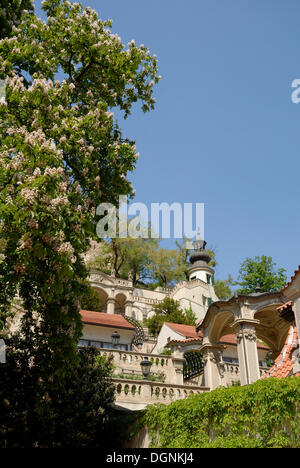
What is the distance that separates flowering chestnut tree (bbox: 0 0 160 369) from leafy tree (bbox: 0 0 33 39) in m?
0.27

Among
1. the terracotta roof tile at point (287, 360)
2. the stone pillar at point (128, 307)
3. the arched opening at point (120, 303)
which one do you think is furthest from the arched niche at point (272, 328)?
the arched opening at point (120, 303)

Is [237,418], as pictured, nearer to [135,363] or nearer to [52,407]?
[52,407]

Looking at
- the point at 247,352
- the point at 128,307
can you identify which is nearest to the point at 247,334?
the point at 247,352

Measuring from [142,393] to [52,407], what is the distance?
4.17 m

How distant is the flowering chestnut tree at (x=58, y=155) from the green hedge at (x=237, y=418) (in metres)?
4.16

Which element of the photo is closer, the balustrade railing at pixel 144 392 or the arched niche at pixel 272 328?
the balustrade railing at pixel 144 392

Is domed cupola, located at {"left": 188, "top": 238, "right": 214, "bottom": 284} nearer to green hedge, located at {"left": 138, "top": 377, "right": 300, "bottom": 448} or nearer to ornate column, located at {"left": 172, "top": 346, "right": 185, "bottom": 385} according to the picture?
ornate column, located at {"left": 172, "top": 346, "right": 185, "bottom": 385}

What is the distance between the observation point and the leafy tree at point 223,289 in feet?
221

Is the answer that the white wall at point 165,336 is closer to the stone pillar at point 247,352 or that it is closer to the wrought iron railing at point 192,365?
the wrought iron railing at point 192,365

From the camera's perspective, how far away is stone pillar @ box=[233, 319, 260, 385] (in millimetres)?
15984

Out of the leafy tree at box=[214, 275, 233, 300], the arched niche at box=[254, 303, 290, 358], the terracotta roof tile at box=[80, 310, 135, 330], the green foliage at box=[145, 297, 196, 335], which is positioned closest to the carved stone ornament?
the arched niche at box=[254, 303, 290, 358]

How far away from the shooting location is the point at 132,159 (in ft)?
47.0

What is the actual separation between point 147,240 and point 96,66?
171 feet

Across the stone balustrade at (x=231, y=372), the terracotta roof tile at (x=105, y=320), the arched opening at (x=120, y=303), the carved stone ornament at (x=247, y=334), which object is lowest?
the stone balustrade at (x=231, y=372)
